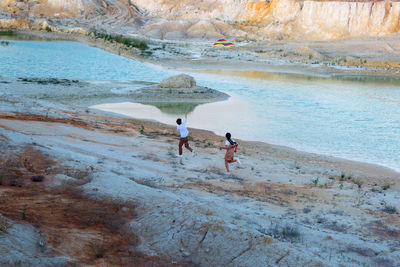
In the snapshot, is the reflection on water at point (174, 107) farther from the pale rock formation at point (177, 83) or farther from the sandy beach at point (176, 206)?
the sandy beach at point (176, 206)

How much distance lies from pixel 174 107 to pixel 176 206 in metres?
15.3

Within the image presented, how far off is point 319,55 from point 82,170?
38983 millimetres

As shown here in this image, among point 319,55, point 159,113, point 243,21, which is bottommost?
point 159,113

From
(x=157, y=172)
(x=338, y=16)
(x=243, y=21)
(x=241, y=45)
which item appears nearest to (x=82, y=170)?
(x=157, y=172)

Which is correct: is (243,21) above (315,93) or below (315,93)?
above

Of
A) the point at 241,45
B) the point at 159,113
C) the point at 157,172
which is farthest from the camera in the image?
the point at 241,45

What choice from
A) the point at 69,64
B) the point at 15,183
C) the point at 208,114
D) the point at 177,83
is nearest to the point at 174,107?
the point at 208,114

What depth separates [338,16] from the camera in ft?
177

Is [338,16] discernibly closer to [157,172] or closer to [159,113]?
[159,113]

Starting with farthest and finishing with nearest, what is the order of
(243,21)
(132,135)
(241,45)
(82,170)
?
(243,21) < (241,45) < (132,135) < (82,170)

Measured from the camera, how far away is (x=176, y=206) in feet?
18.8

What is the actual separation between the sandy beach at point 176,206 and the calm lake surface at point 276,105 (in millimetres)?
3836

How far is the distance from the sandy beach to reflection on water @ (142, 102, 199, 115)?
7.99m

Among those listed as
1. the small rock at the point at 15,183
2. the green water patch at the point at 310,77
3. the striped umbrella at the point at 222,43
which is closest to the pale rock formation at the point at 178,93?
the green water patch at the point at 310,77
